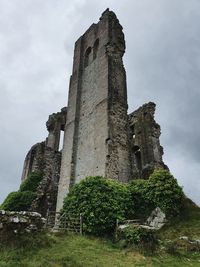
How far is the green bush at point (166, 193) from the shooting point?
1247 cm

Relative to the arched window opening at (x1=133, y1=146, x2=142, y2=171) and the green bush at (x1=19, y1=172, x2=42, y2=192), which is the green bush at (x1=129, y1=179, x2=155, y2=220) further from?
the green bush at (x1=19, y1=172, x2=42, y2=192)

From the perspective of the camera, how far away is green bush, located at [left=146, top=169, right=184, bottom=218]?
1247cm

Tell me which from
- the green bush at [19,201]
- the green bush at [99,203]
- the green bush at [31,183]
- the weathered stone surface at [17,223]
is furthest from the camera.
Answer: the green bush at [31,183]

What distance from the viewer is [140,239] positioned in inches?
400

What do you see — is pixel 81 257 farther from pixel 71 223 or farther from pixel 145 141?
pixel 145 141

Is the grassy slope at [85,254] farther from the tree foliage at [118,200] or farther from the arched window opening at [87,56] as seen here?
the arched window opening at [87,56]

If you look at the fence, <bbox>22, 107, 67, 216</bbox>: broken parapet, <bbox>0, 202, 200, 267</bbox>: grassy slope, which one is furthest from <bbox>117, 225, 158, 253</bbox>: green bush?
<bbox>22, 107, 67, 216</bbox>: broken parapet

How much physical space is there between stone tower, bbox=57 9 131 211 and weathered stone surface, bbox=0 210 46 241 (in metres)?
7.07

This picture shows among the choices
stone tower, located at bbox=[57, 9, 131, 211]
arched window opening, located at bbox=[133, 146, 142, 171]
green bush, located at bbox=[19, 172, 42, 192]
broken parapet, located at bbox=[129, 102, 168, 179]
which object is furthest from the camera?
green bush, located at bbox=[19, 172, 42, 192]

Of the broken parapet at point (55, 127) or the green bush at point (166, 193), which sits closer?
the green bush at point (166, 193)

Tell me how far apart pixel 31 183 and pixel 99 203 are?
401 inches

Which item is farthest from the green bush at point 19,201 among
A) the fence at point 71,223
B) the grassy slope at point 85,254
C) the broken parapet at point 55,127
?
the grassy slope at point 85,254

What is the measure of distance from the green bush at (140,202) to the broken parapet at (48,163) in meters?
7.98

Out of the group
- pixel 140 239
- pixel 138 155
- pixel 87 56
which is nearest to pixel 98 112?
pixel 138 155
